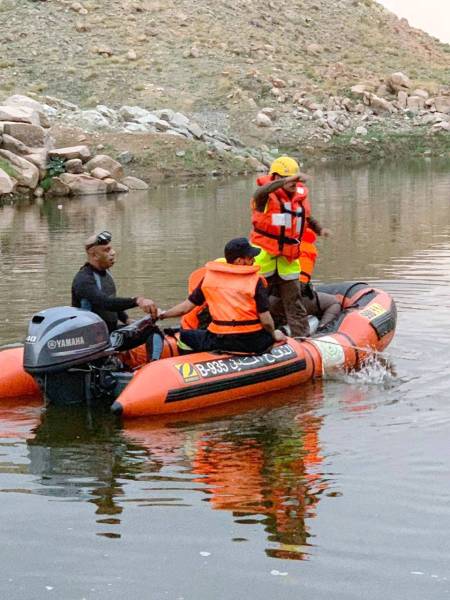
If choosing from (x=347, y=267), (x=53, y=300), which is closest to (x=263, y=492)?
(x=53, y=300)

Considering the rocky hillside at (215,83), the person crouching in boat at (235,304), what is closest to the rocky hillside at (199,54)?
the rocky hillside at (215,83)

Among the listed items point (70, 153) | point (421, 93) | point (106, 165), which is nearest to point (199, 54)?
point (421, 93)

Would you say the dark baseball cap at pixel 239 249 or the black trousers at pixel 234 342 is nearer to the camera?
the dark baseball cap at pixel 239 249

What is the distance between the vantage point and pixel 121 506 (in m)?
6.57

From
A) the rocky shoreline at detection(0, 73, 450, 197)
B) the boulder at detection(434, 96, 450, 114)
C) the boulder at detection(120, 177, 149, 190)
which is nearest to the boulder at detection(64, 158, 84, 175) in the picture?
the rocky shoreline at detection(0, 73, 450, 197)

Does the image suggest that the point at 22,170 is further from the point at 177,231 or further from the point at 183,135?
the point at 177,231

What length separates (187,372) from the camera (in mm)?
8617

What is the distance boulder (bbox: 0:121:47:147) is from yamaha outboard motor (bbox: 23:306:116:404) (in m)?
23.8

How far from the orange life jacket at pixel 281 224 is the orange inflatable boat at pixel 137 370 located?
86 centimetres

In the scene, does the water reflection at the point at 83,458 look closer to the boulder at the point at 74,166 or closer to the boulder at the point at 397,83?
the boulder at the point at 74,166

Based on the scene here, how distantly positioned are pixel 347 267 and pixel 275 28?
138ft

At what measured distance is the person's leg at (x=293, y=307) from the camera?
10.2 metres

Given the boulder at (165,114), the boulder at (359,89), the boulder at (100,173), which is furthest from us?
the boulder at (359,89)

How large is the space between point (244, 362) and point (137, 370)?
2.83ft
